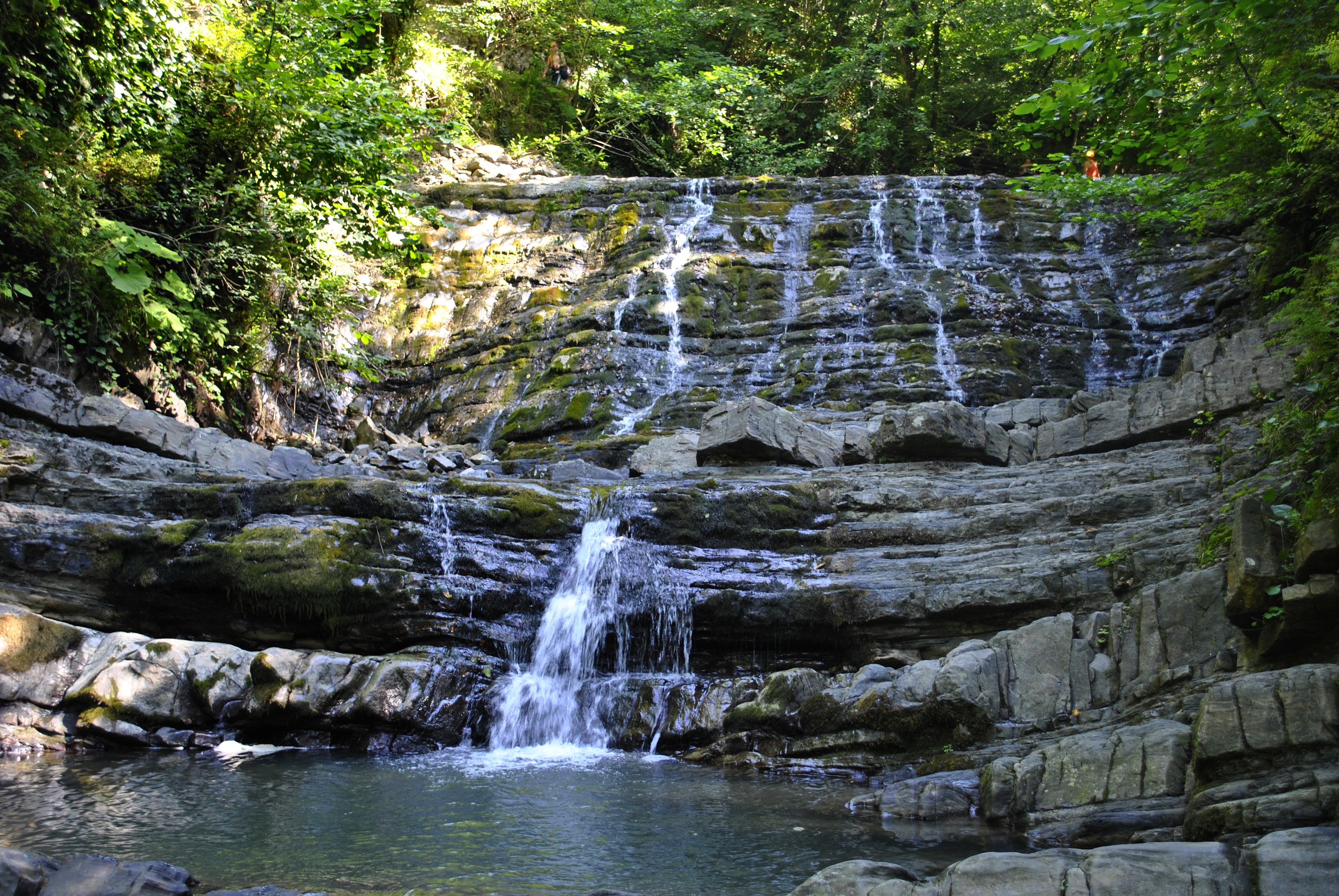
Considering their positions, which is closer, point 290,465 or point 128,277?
point 128,277

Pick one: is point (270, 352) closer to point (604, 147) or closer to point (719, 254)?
point (719, 254)

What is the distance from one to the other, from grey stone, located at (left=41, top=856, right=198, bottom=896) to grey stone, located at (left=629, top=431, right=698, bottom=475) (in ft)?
28.2

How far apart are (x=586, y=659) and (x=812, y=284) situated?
1160cm

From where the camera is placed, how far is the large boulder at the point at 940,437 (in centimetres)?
1166

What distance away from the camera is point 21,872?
4.07 m

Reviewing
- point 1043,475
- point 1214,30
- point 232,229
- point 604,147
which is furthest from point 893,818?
point 604,147

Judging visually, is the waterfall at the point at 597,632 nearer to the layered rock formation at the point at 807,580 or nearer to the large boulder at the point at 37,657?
the layered rock formation at the point at 807,580

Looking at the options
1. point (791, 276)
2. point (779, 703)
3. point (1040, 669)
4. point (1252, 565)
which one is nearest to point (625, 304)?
point (791, 276)

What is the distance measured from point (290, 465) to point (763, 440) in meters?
6.79

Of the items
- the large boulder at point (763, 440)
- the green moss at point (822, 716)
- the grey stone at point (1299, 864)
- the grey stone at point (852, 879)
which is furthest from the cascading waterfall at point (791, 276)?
the grey stone at point (1299, 864)

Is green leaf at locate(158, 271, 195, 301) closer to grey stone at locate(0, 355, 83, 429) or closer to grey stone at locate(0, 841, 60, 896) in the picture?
grey stone at locate(0, 355, 83, 429)

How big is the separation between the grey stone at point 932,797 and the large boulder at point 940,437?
5.86 m

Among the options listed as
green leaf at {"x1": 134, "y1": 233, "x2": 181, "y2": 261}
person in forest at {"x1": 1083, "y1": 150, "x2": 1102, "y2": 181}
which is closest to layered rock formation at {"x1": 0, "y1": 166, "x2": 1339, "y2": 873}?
green leaf at {"x1": 134, "y1": 233, "x2": 181, "y2": 261}

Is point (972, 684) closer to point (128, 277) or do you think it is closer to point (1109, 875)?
point (1109, 875)
